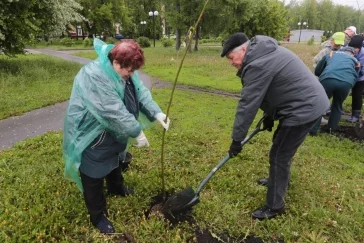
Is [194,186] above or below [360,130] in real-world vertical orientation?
below

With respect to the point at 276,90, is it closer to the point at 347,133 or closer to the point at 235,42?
the point at 235,42

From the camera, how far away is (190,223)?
10.8 ft

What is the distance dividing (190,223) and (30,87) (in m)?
8.03

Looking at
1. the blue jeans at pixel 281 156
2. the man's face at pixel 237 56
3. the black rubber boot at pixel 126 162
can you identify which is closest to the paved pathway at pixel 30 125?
the black rubber boot at pixel 126 162

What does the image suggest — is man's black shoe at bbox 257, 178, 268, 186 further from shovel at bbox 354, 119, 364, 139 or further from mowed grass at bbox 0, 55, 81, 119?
mowed grass at bbox 0, 55, 81, 119

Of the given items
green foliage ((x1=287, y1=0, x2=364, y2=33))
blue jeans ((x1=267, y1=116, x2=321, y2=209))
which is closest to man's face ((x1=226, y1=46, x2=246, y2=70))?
blue jeans ((x1=267, y1=116, x2=321, y2=209))

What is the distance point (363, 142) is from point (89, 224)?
4858 millimetres

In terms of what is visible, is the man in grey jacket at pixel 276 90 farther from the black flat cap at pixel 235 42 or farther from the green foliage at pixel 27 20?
the green foliage at pixel 27 20

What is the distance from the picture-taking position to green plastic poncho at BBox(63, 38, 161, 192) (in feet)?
8.25

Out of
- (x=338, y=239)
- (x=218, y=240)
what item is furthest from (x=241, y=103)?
(x=338, y=239)

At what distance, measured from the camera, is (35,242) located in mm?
2895

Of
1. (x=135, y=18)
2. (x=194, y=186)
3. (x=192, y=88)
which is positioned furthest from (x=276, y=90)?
(x=135, y=18)

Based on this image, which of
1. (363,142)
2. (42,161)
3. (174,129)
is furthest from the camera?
(174,129)

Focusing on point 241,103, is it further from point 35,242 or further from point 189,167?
point 35,242
